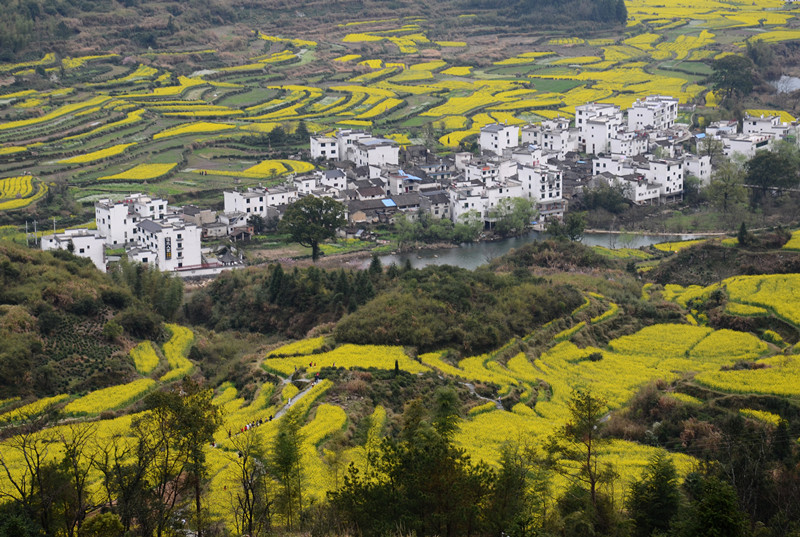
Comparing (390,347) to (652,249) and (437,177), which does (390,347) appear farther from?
(437,177)

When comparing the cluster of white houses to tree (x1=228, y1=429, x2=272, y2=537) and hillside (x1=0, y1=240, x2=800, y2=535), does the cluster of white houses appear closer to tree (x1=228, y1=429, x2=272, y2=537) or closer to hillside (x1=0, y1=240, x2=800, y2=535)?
hillside (x1=0, y1=240, x2=800, y2=535)

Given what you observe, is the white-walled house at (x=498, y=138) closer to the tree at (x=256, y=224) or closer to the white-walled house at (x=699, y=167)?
the white-walled house at (x=699, y=167)

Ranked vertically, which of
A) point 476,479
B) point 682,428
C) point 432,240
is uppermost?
point 476,479

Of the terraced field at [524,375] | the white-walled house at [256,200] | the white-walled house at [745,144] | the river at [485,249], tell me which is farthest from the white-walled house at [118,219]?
the white-walled house at [745,144]

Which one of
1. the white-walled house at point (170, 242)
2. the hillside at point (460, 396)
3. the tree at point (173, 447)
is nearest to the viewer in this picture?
the tree at point (173, 447)

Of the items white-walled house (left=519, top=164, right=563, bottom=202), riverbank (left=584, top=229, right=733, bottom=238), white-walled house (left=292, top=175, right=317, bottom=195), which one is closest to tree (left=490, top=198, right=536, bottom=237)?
white-walled house (left=519, top=164, right=563, bottom=202)

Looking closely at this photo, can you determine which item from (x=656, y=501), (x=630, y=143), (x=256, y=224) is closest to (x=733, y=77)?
(x=630, y=143)

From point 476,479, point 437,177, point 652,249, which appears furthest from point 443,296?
point 437,177
